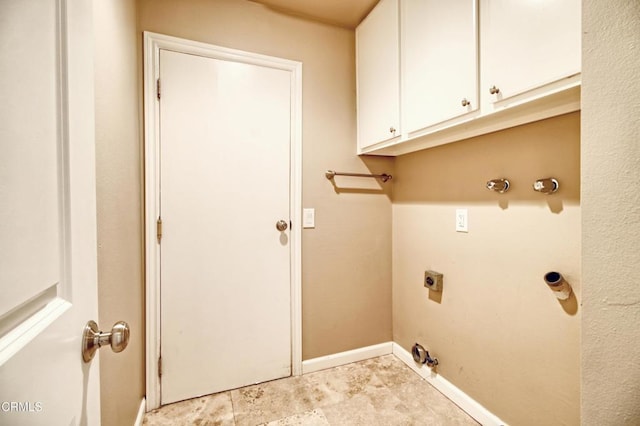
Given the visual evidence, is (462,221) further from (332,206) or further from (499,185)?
(332,206)

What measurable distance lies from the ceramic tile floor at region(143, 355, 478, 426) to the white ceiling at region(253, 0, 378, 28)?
2447 millimetres

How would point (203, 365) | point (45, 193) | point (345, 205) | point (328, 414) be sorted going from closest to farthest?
1. point (45, 193)
2. point (328, 414)
3. point (203, 365)
4. point (345, 205)

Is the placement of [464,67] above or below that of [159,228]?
above

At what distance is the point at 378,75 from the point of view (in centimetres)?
177

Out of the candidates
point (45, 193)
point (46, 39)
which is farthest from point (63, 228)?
point (46, 39)

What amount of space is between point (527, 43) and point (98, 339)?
1.50 m

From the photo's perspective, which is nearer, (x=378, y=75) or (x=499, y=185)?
(x=499, y=185)

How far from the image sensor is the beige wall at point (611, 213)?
0.49 m

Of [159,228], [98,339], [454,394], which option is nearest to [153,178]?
[159,228]

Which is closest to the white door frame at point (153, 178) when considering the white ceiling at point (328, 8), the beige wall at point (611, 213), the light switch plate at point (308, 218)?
the white ceiling at point (328, 8)

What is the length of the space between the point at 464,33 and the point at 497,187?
71 centimetres

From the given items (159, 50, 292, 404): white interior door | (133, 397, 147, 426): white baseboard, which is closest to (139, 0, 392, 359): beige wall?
(159, 50, 292, 404): white interior door

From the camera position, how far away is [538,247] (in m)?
1.22

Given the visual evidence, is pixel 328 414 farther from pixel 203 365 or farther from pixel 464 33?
pixel 464 33
